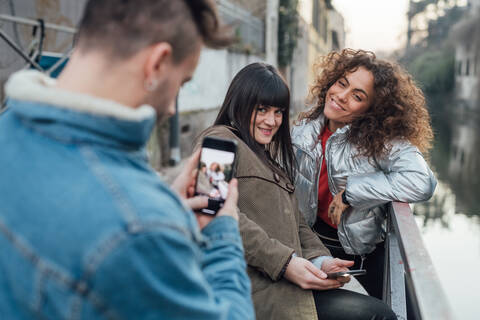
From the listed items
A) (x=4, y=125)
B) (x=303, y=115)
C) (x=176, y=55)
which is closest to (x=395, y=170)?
(x=303, y=115)

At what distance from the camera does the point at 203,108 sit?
10.1 meters

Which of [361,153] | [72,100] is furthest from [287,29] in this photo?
[72,100]

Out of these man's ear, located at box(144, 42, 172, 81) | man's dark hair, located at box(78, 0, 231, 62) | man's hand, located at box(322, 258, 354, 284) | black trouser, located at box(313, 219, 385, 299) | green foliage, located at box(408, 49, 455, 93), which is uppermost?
green foliage, located at box(408, 49, 455, 93)

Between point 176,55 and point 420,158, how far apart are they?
1.94 m

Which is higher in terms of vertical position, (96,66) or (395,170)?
(96,66)

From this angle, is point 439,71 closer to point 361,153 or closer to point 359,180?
point 361,153

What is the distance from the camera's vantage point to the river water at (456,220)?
296 inches

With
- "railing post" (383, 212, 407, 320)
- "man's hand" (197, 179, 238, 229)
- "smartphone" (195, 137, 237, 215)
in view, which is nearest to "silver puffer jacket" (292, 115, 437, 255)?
"railing post" (383, 212, 407, 320)

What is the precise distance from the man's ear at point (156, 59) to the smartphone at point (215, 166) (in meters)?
0.49

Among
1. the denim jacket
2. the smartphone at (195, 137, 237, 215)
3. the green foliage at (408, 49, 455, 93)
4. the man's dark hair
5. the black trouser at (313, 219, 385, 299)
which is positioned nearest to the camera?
the denim jacket

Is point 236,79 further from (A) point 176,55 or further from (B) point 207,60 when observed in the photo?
(B) point 207,60

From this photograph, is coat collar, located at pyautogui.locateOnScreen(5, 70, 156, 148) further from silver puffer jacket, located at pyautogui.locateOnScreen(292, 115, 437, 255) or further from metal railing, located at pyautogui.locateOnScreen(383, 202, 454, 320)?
silver puffer jacket, located at pyautogui.locateOnScreen(292, 115, 437, 255)

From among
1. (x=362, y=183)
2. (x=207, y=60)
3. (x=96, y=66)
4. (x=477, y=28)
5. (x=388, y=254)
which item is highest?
(x=477, y=28)

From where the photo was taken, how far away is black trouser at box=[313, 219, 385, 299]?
110 inches
